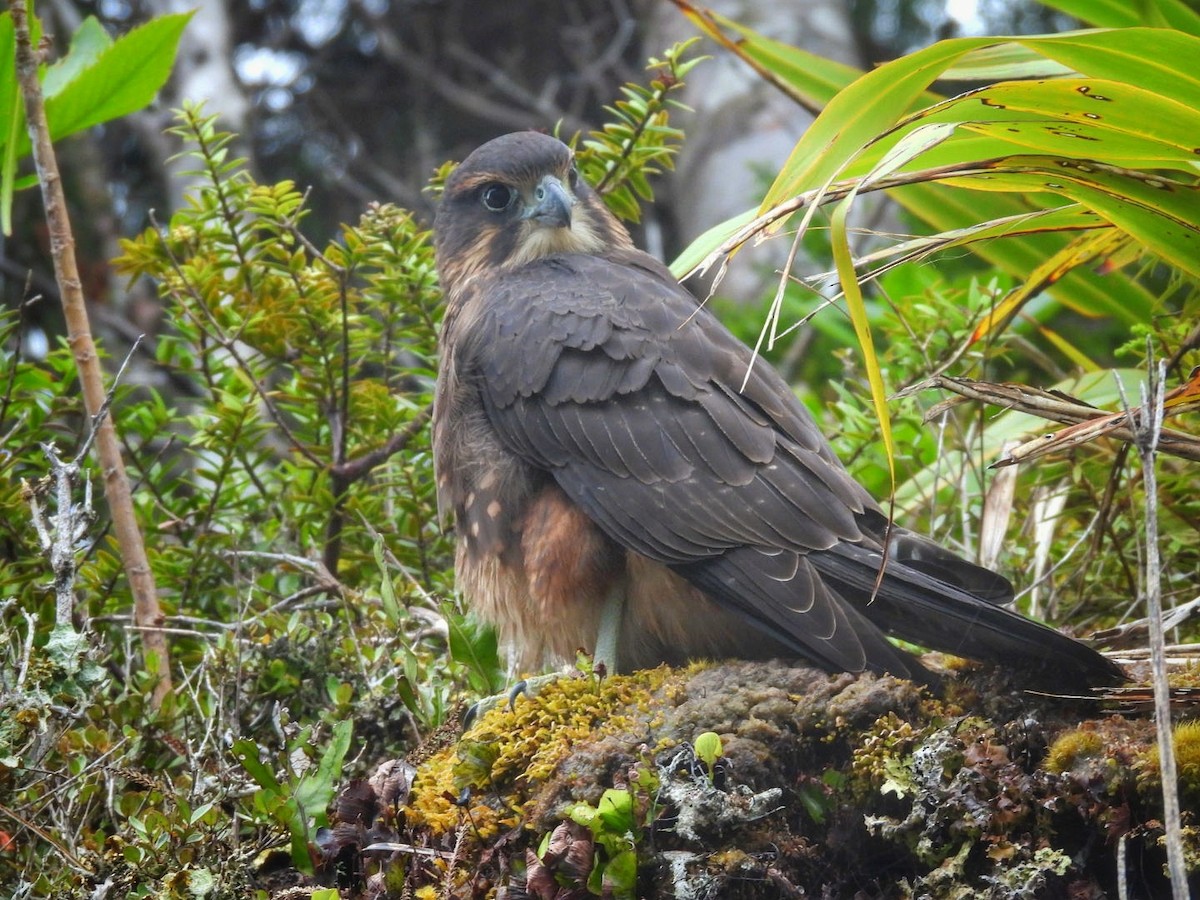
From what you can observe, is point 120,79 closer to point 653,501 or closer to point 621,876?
point 653,501

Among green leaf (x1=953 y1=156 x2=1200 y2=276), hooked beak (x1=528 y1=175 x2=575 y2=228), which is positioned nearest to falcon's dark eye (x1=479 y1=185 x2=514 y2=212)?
hooked beak (x1=528 y1=175 x2=575 y2=228)

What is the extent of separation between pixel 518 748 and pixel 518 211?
6.09 ft

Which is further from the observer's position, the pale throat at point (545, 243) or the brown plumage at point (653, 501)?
the pale throat at point (545, 243)

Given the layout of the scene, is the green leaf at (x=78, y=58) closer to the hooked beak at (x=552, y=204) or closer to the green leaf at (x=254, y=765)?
the hooked beak at (x=552, y=204)

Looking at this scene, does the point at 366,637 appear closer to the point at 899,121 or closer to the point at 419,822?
the point at 419,822

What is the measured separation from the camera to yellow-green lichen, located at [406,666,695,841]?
2.41 meters

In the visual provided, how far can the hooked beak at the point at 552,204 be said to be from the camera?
369 cm

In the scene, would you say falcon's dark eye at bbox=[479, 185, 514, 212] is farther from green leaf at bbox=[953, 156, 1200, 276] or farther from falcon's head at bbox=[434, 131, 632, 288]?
green leaf at bbox=[953, 156, 1200, 276]

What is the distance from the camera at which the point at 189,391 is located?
23.0 ft

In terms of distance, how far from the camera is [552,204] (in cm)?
371

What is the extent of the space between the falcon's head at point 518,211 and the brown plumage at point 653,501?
0.27m

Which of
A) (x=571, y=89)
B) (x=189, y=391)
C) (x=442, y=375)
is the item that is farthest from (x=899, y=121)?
(x=571, y=89)

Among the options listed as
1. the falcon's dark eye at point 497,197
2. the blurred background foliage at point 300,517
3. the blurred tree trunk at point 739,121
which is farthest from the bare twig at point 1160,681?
the blurred tree trunk at point 739,121

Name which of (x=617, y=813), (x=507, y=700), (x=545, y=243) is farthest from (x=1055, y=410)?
Result: (x=545, y=243)
